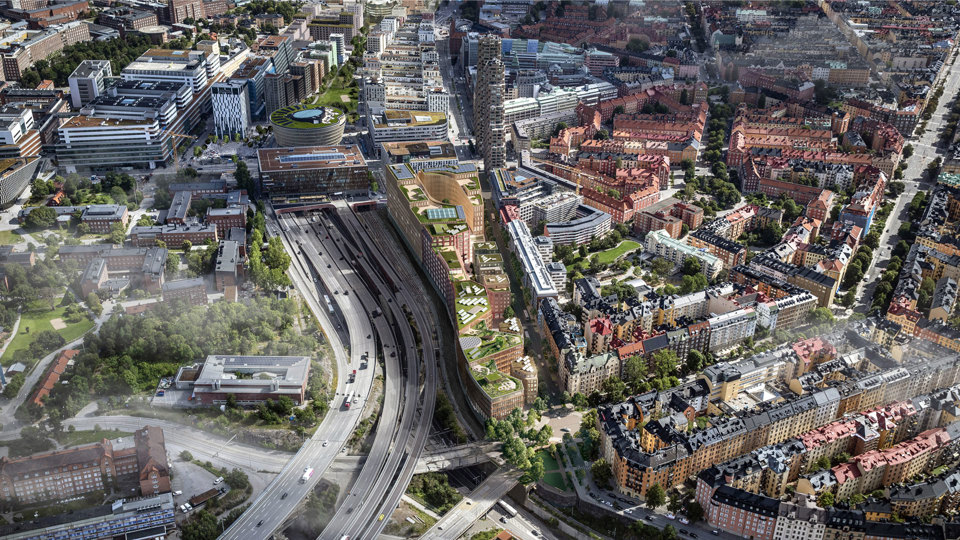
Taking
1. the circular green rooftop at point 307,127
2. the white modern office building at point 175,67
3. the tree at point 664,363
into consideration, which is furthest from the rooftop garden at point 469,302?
the white modern office building at point 175,67

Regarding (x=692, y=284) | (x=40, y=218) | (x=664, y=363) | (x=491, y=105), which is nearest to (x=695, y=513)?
(x=664, y=363)

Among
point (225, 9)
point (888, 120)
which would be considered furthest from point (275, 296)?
point (225, 9)

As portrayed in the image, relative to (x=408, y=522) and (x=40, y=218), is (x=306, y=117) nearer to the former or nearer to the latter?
(x=40, y=218)

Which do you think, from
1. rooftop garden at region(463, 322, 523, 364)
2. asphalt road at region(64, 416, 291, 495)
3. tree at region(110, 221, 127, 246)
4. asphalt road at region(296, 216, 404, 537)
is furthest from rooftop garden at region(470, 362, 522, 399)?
tree at region(110, 221, 127, 246)

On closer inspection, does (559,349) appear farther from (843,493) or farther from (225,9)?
(225,9)

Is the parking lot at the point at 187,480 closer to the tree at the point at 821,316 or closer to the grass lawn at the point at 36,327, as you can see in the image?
the grass lawn at the point at 36,327
